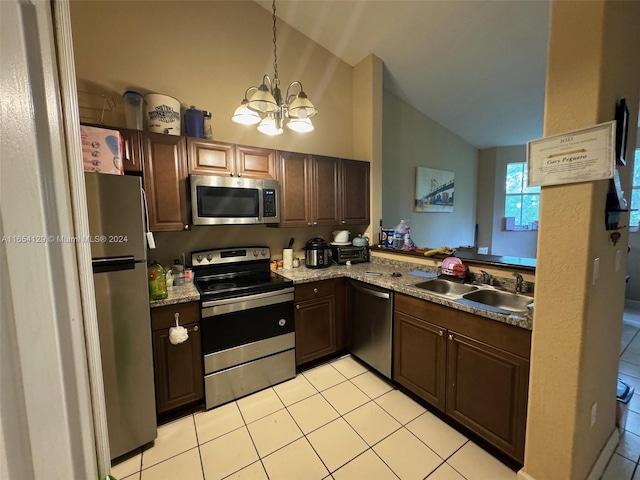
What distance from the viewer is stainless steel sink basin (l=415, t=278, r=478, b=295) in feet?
7.16

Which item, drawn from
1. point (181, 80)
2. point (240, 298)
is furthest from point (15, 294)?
point (181, 80)

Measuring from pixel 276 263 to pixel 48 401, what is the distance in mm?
2536

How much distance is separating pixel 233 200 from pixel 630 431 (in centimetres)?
Answer: 329

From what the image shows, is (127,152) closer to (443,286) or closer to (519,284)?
(443,286)

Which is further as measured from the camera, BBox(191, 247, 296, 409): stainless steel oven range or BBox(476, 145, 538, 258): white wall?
BBox(476, 145, 538, 258): white wall

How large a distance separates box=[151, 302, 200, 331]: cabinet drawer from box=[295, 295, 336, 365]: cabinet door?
843 mm

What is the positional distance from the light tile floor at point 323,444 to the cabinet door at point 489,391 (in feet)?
0.60

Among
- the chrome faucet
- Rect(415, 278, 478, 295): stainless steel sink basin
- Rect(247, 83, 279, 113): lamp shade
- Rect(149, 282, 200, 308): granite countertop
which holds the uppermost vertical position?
Rect(247, 83, 279, 113): lamp shade

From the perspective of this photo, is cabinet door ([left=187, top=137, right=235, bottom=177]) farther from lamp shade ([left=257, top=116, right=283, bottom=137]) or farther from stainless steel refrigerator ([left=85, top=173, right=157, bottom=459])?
stainless steel refrigerator ([left=85, top=173, right=157, bottom=459])

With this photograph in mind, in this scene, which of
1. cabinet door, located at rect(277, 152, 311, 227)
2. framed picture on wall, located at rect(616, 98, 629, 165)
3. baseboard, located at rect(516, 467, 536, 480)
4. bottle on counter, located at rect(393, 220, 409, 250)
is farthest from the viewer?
bottle on counter, located at rect(393, 220, 409, 250)

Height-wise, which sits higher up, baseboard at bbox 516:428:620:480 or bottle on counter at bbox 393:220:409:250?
bottle on counter at bbox 393:220:409:250

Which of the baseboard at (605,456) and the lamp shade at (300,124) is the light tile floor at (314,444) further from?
the lamp shade at (300,124)

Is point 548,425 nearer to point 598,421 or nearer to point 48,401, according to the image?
point 598,421

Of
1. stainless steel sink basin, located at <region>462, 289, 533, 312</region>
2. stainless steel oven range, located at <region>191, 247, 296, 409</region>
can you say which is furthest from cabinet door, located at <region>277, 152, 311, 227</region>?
stainless steel sink basin, located at <region>462, 289, 533, 312</region>
